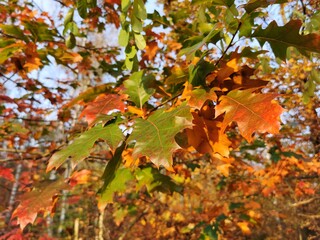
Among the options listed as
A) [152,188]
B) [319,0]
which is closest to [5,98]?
[152,188]

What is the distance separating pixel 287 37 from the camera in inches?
39.0

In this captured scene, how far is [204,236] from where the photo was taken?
3.23m

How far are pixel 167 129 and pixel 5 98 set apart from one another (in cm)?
220

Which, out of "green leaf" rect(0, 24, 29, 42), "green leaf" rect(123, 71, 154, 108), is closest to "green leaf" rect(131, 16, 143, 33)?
"green leaf" rect(123, 71, 154, 108)

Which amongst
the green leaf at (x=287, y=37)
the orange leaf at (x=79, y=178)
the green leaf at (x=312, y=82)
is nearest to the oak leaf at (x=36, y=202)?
the orange leaf at (x=79, y=178)

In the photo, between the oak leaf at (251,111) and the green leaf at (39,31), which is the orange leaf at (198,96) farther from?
the green leaf at (39,31)

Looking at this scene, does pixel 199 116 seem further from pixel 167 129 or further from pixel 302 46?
pixel 302 46

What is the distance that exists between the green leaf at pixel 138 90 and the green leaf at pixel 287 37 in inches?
19.7

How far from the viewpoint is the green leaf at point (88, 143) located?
863mm

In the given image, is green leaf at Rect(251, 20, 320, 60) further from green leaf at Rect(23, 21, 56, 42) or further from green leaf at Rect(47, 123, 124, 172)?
green leaf at Rect(23, 21, 56, 42)

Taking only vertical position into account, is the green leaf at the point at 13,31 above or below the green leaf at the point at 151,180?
above

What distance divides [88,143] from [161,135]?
0.24 metres

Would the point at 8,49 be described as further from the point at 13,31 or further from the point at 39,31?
the point at 39,31

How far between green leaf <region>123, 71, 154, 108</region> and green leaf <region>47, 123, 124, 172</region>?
0.91 ft
